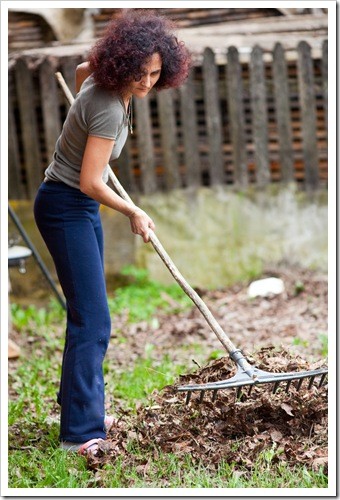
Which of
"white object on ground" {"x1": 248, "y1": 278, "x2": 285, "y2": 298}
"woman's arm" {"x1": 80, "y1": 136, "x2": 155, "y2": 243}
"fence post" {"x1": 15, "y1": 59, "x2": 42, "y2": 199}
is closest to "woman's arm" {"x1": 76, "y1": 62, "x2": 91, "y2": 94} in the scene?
"woman's arm" {"x1": 80, "y1": 136, "x2": 155, "y2": 243}

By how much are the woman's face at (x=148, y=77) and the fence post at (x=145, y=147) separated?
14.4ft

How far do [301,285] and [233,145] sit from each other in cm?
163

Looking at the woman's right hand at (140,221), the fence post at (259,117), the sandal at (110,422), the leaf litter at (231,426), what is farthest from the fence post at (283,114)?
the woman's right hand at (140,221)

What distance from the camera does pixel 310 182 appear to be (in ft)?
26.7

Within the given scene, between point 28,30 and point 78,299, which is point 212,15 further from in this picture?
point 78,299

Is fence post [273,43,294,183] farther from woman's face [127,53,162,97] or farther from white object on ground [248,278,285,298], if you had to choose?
woman's face [127,53,162,97]

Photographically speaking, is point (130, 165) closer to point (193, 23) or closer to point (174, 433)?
point (193, 23)

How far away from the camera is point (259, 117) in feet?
26.4

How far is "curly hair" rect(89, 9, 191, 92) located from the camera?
3346 mm

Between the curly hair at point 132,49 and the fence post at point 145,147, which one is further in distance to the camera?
the fence post at point 145,147

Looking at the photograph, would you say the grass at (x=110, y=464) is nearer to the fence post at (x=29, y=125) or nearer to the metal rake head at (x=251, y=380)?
the metal rake head at (x=251, y=380)

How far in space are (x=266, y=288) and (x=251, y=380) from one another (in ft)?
12.8

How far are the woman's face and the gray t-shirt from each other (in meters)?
0.08

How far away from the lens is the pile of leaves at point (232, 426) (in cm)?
354
